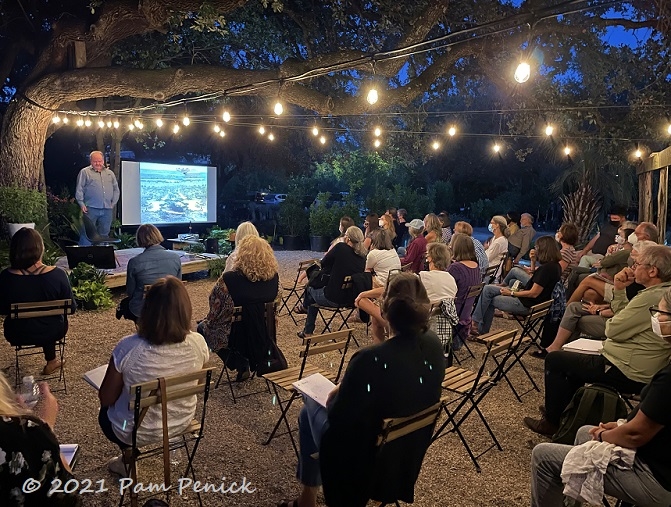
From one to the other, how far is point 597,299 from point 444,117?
1593cm

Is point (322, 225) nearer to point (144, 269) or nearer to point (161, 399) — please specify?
point (144, 269)

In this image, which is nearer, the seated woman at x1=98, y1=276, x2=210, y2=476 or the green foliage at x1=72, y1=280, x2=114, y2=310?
the seated woman at x1=98, y1=276, x2=210, y2=476

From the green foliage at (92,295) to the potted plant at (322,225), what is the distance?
7894 millimetres

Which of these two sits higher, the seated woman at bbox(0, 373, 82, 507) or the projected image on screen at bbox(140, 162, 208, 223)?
the projected image on screen at bbox(140, 162, 208, 223)

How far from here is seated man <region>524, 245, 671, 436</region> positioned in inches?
133

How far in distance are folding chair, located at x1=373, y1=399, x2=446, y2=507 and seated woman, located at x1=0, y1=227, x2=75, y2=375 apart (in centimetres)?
330

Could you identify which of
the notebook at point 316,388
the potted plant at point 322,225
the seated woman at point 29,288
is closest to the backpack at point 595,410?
the notebook at point 316,388

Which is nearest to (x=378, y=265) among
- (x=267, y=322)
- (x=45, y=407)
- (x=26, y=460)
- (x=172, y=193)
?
(x=267, y=322)

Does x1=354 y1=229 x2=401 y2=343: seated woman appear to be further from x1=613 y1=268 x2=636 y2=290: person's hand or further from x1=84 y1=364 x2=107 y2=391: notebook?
x1=84 y1=364 x2=107 y2=391: notebook

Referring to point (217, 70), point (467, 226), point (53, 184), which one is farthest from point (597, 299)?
point (53, 184)

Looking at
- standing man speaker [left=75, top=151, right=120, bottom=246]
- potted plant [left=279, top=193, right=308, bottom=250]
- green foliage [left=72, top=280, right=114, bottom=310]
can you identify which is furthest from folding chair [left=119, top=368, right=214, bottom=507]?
potted plant [left=279, top=193, right=308, bottom=250]

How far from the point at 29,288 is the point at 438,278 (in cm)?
350

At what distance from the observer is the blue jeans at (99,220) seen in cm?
1050

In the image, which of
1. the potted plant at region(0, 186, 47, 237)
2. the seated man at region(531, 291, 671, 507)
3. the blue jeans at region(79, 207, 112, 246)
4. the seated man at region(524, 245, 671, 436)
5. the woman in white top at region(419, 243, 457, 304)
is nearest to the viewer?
the seated man at region(531, 291, 671, 507)
